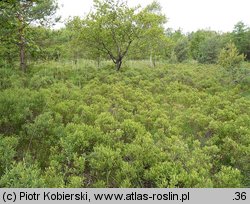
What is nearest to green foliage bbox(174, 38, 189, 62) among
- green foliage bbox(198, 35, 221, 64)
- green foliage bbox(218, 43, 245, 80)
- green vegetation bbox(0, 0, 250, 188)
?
green foliage bbox(198, 35, 221, 64)

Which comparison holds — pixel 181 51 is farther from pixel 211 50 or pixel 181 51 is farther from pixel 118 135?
pixel 118 135

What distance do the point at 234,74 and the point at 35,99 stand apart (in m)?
14.7

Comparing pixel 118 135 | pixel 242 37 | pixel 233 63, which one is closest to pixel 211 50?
pixel 242 37

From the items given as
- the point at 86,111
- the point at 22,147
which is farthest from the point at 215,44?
the point at 22,147

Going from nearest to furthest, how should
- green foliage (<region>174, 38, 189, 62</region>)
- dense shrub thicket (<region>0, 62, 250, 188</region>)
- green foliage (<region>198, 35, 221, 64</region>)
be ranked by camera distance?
dense shrub thicket (<region>0, 62, 250, 188</region>), green foliage (<region>198, 35, 221, 64</region>), green foliage (<region>174, 38, 189, 62</region>)

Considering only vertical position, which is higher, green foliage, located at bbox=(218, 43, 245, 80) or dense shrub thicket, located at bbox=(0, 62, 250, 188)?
green foliage, located at bbox=(218, 43, 245, 80)

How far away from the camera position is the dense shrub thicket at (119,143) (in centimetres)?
525

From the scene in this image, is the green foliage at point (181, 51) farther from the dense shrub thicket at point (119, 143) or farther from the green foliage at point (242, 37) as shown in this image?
the dense shrub thicket at point (119, 143)

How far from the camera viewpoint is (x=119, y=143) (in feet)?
22.4

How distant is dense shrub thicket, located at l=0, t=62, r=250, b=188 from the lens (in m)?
5.25

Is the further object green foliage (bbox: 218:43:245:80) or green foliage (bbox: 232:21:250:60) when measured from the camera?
green foliage (bbox: 232:21:250:60)

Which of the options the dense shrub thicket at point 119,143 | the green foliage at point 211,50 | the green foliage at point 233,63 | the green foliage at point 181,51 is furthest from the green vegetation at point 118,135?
the green foliage at point 181,51

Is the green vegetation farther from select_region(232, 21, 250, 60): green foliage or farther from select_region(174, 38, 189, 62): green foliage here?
select_region(174, 38, 189, 62): green foliage

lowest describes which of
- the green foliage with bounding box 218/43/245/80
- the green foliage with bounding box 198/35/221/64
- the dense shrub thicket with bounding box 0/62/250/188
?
the dense shrub thicket with bounding box 0/62/250/188
